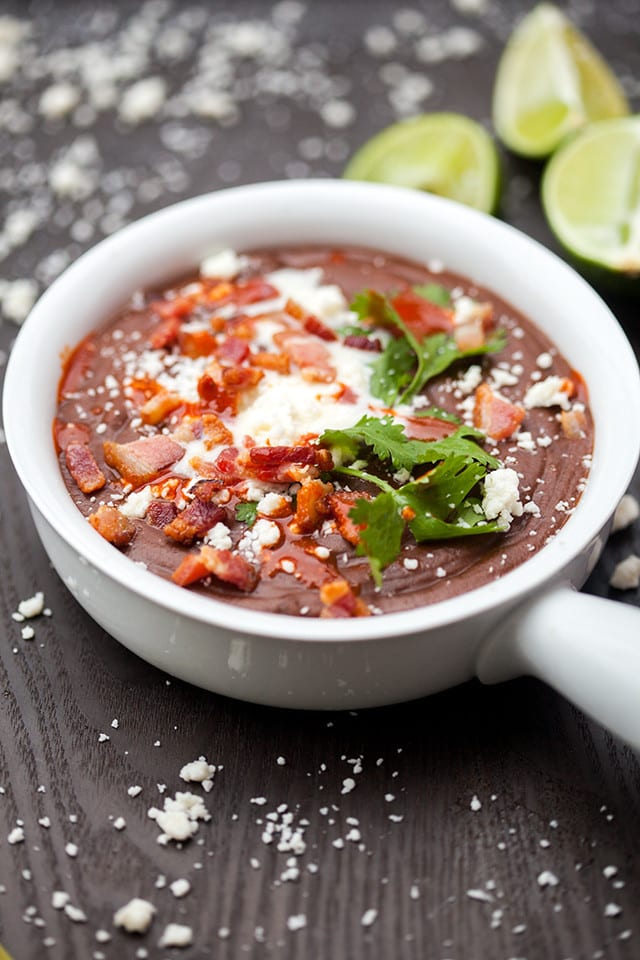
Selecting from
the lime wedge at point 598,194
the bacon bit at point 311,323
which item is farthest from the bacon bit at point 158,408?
the lime wedge at point 598,194

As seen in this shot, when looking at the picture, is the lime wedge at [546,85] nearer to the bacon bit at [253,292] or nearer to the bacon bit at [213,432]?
the bacon bit at [253,292]

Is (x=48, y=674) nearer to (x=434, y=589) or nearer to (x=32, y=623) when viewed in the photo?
(x=32, y=623)

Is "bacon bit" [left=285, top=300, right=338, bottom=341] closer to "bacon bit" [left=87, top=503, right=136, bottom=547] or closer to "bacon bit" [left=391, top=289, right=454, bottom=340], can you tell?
"bacon bit" [left=391, top=289, right=454, bottom=340]

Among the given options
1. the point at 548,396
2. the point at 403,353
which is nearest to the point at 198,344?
the point at 403,353

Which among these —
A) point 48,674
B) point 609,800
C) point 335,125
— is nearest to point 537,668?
point 609,800

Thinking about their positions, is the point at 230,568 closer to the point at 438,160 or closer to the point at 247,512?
the point at 247,512

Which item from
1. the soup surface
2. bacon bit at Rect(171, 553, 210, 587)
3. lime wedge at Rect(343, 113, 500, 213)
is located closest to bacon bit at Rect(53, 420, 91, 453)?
the soup surface
